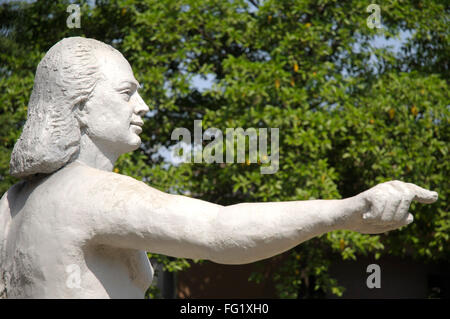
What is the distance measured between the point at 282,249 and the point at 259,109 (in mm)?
5683

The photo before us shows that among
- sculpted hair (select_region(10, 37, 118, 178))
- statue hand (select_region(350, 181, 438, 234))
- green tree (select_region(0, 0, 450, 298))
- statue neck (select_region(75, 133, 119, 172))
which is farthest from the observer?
green tree (select_region(0, 0, 450, 298))

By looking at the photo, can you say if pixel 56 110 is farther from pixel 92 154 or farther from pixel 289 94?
pixel 289 94

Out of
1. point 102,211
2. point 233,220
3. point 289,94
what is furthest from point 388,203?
point 289,94

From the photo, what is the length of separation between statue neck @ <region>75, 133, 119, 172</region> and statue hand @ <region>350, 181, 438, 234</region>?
1194 millimetres

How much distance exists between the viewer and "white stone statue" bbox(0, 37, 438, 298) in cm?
231

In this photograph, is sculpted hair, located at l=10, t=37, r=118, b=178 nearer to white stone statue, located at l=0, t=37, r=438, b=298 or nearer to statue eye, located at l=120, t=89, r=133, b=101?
white stone statue, located at l=0, t=37, r=438, b=298

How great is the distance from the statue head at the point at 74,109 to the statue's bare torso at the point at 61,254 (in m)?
0.10

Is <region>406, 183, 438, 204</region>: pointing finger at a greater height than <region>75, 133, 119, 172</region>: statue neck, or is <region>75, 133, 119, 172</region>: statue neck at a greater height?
<region>75, 133, 119, 172</region>: statue neck

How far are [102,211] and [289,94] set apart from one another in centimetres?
563

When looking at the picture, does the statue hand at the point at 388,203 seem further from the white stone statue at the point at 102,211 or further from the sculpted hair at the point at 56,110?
the sculpted hair at the point at 56,110

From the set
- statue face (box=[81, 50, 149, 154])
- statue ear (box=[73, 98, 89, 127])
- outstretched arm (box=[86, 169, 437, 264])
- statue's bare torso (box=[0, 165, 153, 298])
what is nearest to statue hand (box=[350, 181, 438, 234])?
outstretched arm (box=[86, 169, 437, 264])

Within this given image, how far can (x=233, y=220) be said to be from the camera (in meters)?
2.37

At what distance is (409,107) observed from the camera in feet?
27.6

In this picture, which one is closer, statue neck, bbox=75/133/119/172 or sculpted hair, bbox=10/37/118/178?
sculpted hair, bbox=10/37/118/178
